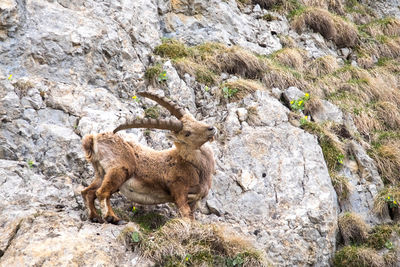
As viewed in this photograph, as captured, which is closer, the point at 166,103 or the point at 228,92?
the point at 166,103

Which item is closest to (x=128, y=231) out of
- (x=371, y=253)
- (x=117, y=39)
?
(x=371, y=253)

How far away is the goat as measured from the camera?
25.5ft

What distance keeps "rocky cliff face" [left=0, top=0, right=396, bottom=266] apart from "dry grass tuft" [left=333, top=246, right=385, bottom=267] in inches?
8.3

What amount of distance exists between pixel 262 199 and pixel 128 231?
305 cm

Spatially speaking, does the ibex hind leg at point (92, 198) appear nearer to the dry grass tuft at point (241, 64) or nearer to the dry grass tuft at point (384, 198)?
the dry grass tuft at point (384, 198)

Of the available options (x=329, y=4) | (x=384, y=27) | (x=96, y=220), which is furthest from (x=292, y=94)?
(x=384, y=27)

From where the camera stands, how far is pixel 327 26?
16047 mm

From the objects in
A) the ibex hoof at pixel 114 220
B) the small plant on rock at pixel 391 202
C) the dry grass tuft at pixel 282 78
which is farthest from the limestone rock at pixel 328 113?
the ibex hoof at pixel 114 220

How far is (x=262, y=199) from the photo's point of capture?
9312 millimetres

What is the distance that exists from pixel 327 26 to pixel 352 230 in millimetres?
8578

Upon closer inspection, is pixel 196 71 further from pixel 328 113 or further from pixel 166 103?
pixel 166 103

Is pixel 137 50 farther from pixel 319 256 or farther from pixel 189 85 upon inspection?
pixel 319 256

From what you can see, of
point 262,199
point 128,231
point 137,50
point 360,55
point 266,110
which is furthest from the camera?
point 360,55

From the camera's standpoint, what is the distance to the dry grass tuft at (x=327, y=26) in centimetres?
1592
